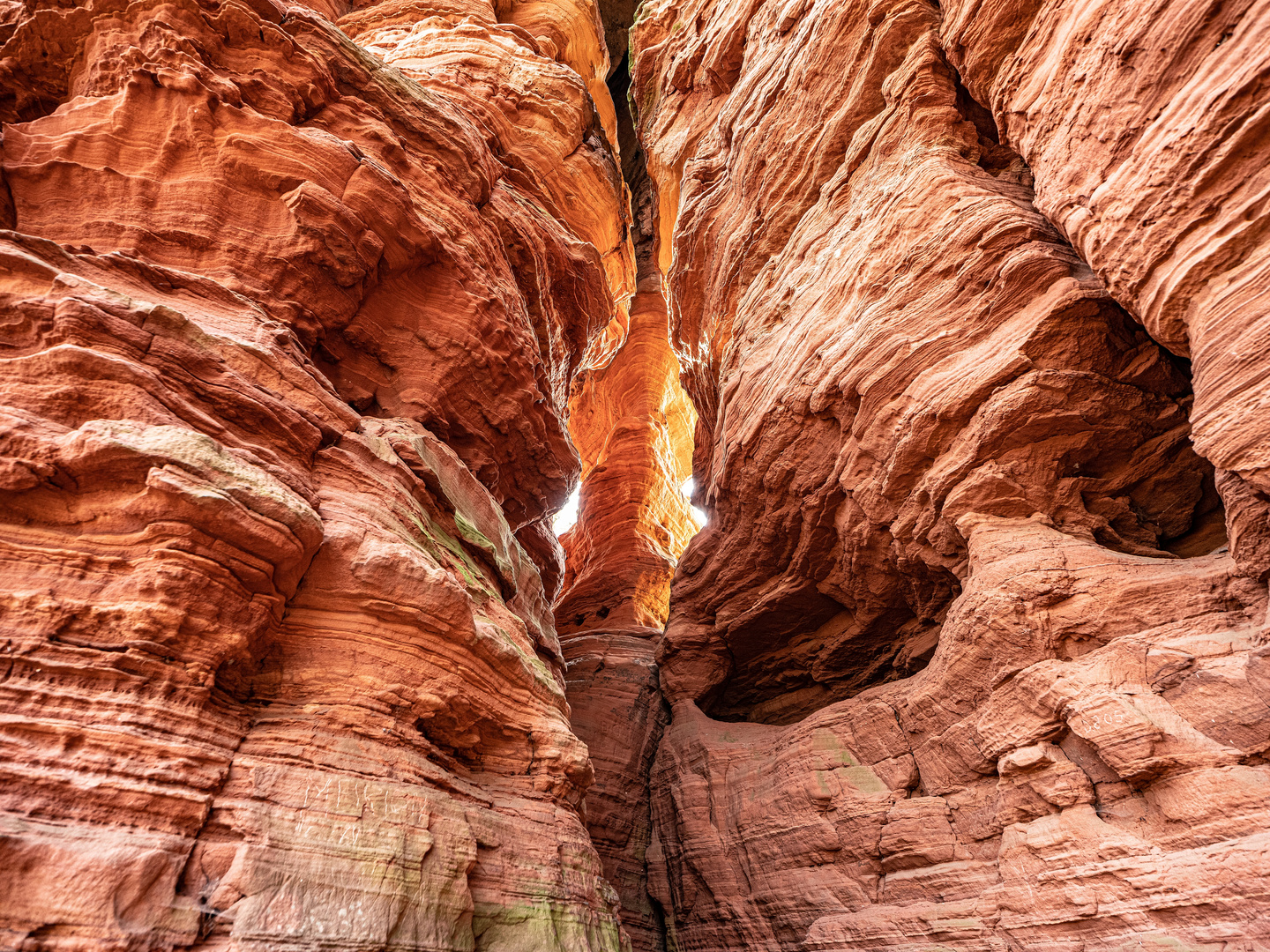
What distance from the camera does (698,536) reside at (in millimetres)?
14312

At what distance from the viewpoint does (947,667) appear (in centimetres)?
798

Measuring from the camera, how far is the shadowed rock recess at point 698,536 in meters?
4.32

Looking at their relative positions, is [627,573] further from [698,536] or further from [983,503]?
[983,503]

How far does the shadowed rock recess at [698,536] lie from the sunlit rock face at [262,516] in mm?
33

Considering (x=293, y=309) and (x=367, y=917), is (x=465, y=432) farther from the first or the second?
(x=367, y=917)

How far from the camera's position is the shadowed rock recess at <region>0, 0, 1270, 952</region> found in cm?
432

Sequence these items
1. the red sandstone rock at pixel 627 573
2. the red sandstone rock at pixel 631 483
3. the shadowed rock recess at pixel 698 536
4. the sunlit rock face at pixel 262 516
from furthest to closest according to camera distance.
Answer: the red sandstone rock at pixel 631 483 → the red sandstone rock at pixel 627 573 → the shadowed rock recess at pixel 698 536 → the sunlit rock face at pixel 262 516

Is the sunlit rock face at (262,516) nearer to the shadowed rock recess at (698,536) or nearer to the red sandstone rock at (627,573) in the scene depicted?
the shadowed rock recess at (698,536)

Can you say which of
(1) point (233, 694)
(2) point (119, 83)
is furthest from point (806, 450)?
(2) point (119, 83)

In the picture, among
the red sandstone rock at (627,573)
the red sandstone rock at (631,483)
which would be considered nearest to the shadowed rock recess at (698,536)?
the red sandstone rock at (627,573)

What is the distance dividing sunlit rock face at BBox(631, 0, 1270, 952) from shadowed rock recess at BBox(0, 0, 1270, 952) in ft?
0.16

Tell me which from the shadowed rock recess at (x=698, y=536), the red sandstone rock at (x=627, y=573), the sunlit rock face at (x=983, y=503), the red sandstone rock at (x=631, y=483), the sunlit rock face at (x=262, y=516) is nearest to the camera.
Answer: the sunlit rock face at (x=262, y=516)

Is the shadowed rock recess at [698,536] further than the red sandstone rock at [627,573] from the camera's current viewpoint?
No

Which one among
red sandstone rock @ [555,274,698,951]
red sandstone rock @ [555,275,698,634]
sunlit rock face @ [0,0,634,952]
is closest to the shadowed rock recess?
sunlit rock face @ [0,0,634,952]
